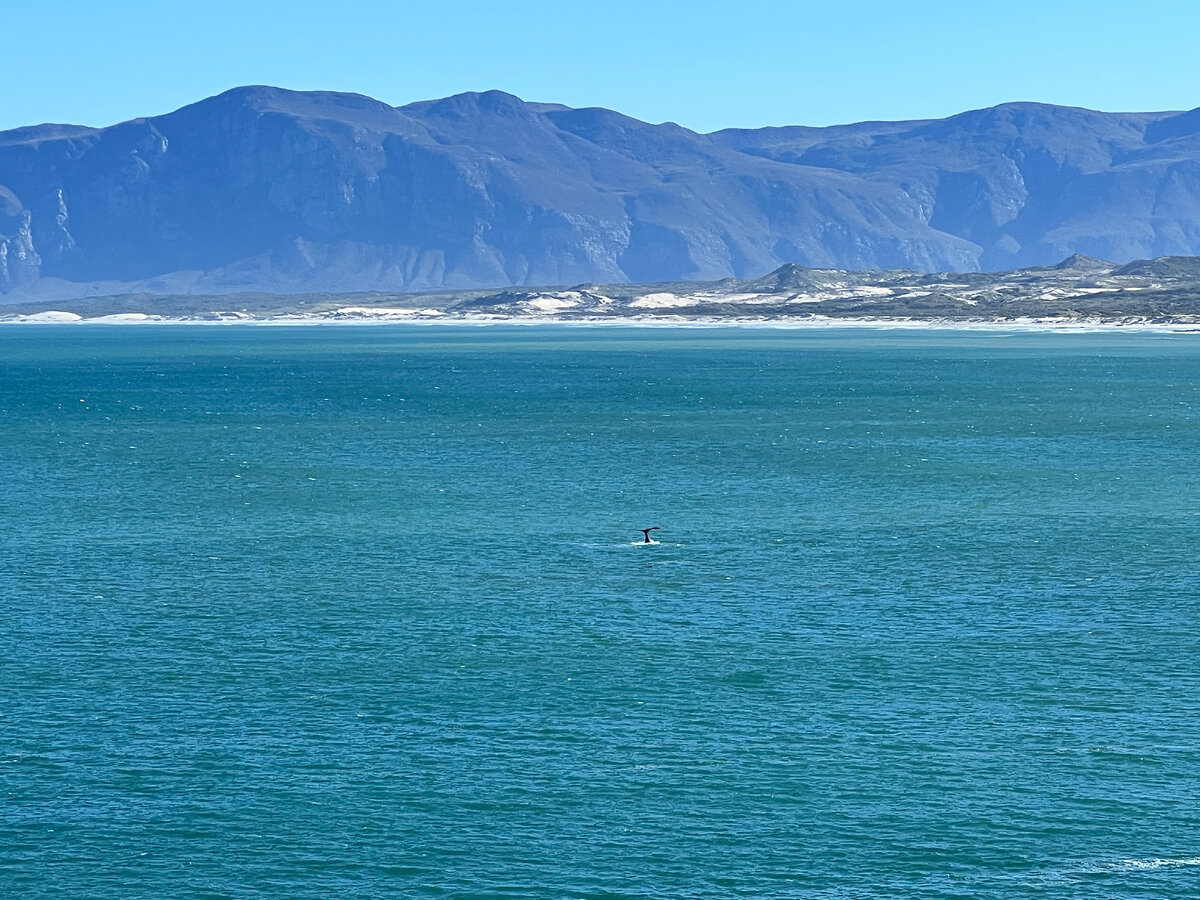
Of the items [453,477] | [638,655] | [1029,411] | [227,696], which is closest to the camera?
[227,696]

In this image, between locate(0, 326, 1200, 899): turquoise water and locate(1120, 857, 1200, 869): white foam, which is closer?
locate(1120, 857, 1200, 869): white foam

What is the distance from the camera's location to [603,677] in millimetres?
41844

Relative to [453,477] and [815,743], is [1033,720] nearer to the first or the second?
[815,743]

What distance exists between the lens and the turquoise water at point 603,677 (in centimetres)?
3083

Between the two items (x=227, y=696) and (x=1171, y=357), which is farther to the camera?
(x=1171, y=357)

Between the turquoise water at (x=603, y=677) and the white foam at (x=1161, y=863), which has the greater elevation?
the turquoise water at (x=603, y=677)

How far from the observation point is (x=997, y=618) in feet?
157

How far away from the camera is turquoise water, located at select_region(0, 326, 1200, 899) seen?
101 ft

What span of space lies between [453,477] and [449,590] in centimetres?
2871

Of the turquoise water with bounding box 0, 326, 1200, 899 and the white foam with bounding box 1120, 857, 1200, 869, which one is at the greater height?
the turquoise water with bounding box 0, 326, 1200, 899

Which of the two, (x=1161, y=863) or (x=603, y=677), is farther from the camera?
(x=603, y=677)

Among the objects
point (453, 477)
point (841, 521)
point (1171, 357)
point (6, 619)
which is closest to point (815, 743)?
point (6, 619)

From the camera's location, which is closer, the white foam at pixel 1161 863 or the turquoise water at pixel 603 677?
the white foam at pixel 1161 863

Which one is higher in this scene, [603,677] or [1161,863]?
[603,677]
